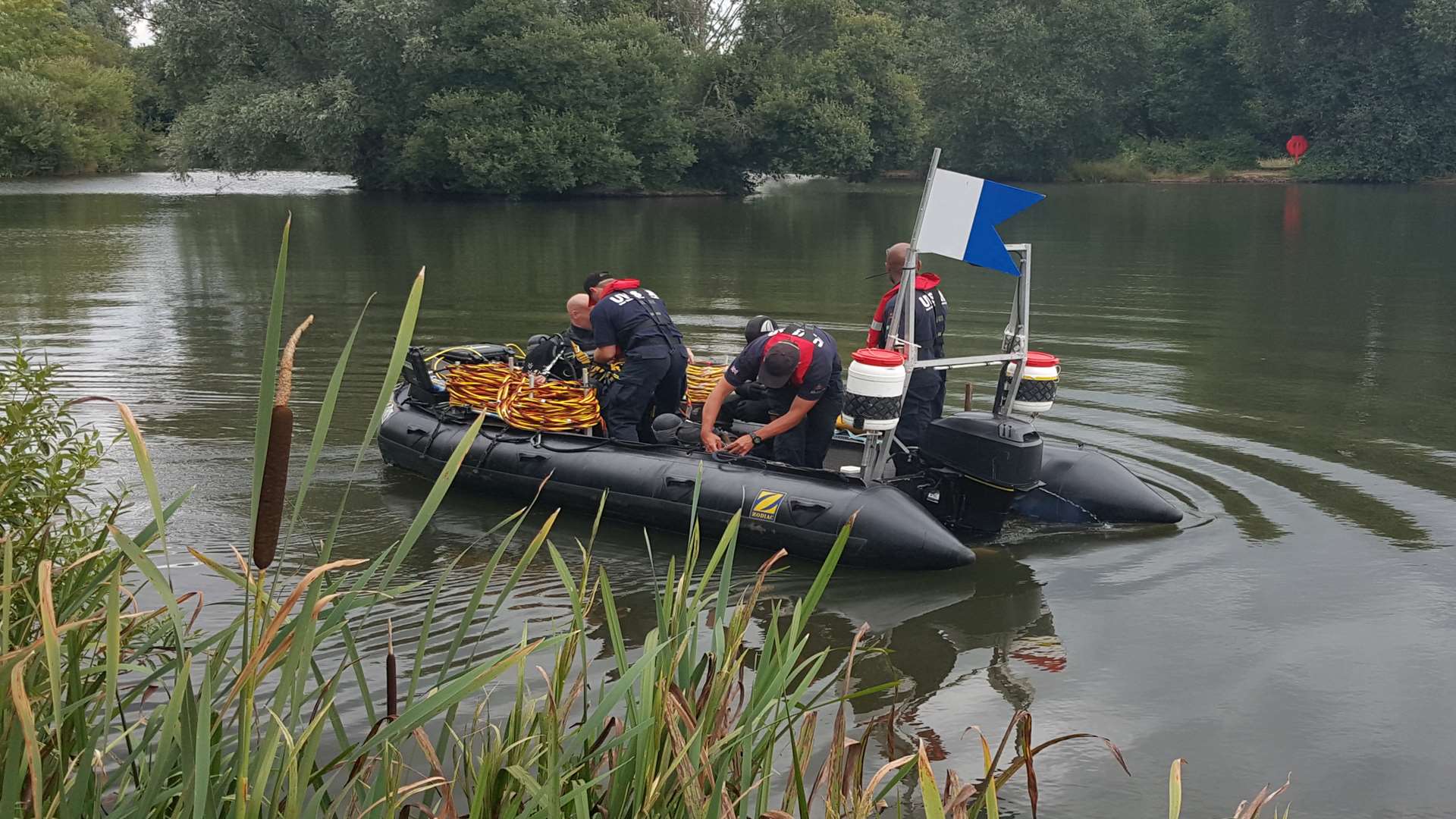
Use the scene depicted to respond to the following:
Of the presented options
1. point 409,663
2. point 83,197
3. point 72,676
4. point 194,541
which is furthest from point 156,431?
point 83,197

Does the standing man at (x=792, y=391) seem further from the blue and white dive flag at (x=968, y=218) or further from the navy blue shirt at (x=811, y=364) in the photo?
the blue and white dive flag at (x=968, y=218)

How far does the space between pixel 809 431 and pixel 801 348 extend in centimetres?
60

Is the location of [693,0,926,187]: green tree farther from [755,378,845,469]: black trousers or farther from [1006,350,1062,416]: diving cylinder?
[1006,350,1062,416]: diving cylinder

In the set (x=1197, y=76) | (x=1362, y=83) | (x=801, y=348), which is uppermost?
(x=1197, y=76)

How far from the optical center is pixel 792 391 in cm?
691

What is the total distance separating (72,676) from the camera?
7.79 ft

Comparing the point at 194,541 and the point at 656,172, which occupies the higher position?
the point at 656,172

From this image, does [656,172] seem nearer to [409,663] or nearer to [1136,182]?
[1136,182]

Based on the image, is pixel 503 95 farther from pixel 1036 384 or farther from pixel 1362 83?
pixel 1036 384

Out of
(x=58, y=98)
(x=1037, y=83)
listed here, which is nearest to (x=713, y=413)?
(x=58, y=98)

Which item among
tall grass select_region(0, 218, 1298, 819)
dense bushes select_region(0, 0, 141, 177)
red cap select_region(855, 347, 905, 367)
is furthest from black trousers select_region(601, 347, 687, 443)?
dense bushes select_region(0, 0, 141, 177)

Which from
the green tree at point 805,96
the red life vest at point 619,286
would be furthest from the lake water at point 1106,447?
the green tree at point 805,96

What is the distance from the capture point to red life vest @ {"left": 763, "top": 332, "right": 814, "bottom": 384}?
6.64m

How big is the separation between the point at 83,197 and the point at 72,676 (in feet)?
105
